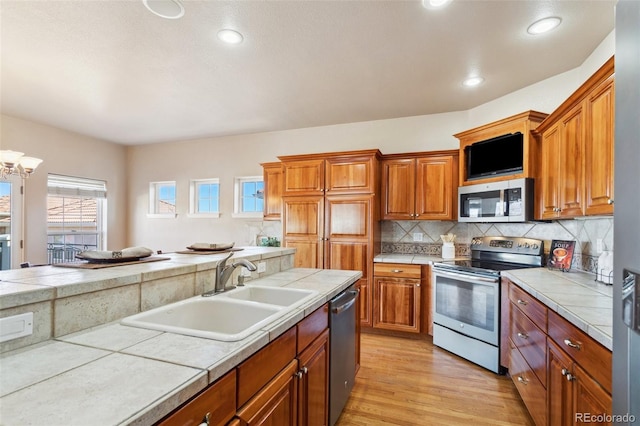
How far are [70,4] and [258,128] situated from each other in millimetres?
2750

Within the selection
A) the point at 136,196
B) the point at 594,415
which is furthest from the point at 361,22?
the point at 136,196

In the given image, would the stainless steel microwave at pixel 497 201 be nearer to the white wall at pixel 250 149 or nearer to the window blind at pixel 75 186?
the white wall at pixel 250 149

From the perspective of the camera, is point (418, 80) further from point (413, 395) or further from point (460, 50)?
point (413, 395)

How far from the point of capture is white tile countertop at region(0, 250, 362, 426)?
24.9 inches

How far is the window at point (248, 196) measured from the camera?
5000 millimetres

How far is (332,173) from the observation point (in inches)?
148

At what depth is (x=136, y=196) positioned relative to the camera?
5.75 m

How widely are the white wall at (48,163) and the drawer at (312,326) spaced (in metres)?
4.89

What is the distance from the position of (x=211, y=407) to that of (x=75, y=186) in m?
5.63

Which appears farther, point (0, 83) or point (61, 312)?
point (0, 83)

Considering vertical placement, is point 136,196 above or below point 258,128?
below

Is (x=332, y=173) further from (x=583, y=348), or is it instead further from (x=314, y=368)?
(x=583, y=348)

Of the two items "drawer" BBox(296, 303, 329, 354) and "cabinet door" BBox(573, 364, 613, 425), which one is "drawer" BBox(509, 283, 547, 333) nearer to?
"cabinet door" BBox(573, 364, 613, 425)

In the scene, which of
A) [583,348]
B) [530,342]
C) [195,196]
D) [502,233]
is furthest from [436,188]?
[195,196]
